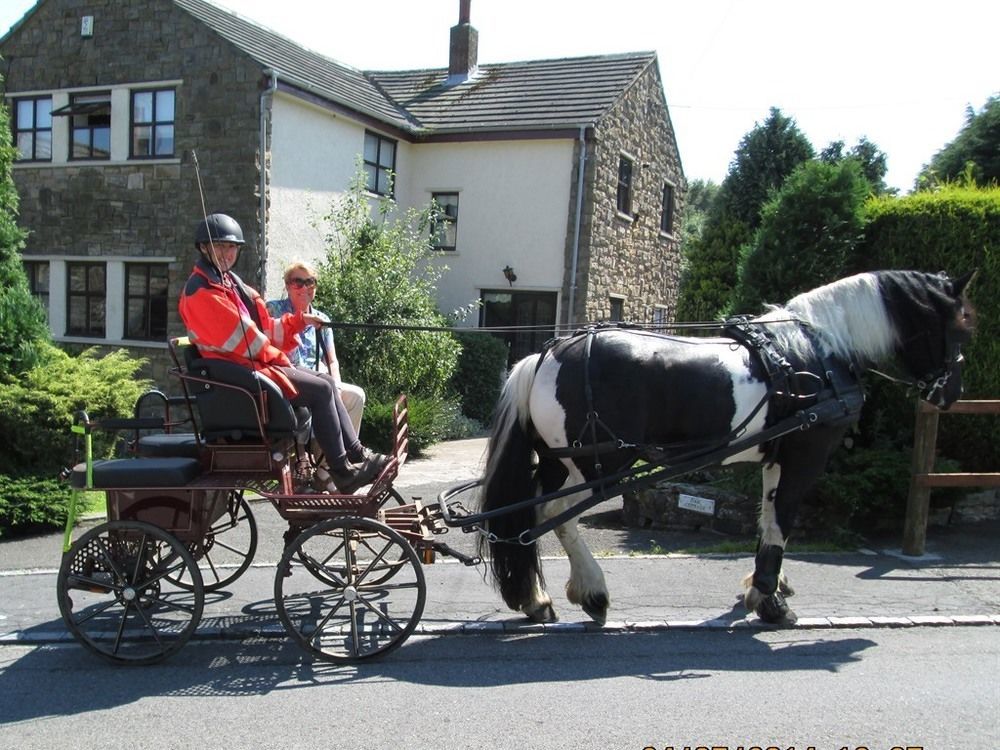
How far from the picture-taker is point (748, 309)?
7.80 m

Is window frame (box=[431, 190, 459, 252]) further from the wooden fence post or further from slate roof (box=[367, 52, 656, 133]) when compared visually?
the wooden fence post

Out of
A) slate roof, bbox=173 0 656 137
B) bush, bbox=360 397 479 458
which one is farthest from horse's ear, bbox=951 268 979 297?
slate roof, bbox=173 0 656 137

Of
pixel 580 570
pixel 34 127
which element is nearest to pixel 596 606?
pixel 580 570

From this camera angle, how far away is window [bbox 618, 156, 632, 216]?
18.0 meters

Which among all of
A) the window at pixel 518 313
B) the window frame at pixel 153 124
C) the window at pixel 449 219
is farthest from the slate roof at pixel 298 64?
the window at pixel 518 313

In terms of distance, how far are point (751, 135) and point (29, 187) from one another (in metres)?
13.2

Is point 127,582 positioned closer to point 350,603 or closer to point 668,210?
point 350,603

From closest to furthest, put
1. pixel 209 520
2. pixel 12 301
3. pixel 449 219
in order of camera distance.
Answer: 1. pixel 209 520
2. pixel 12 301
3. pixel 449 219

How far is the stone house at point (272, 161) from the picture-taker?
1392 cm

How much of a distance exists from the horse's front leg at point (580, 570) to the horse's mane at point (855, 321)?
173cm

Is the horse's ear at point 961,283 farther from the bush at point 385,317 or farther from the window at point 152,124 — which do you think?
the window at point 152,124

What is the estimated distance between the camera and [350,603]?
436cm

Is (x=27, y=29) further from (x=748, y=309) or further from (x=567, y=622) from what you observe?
(x=567, y=622)

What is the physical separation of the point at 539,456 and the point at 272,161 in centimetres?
1046
